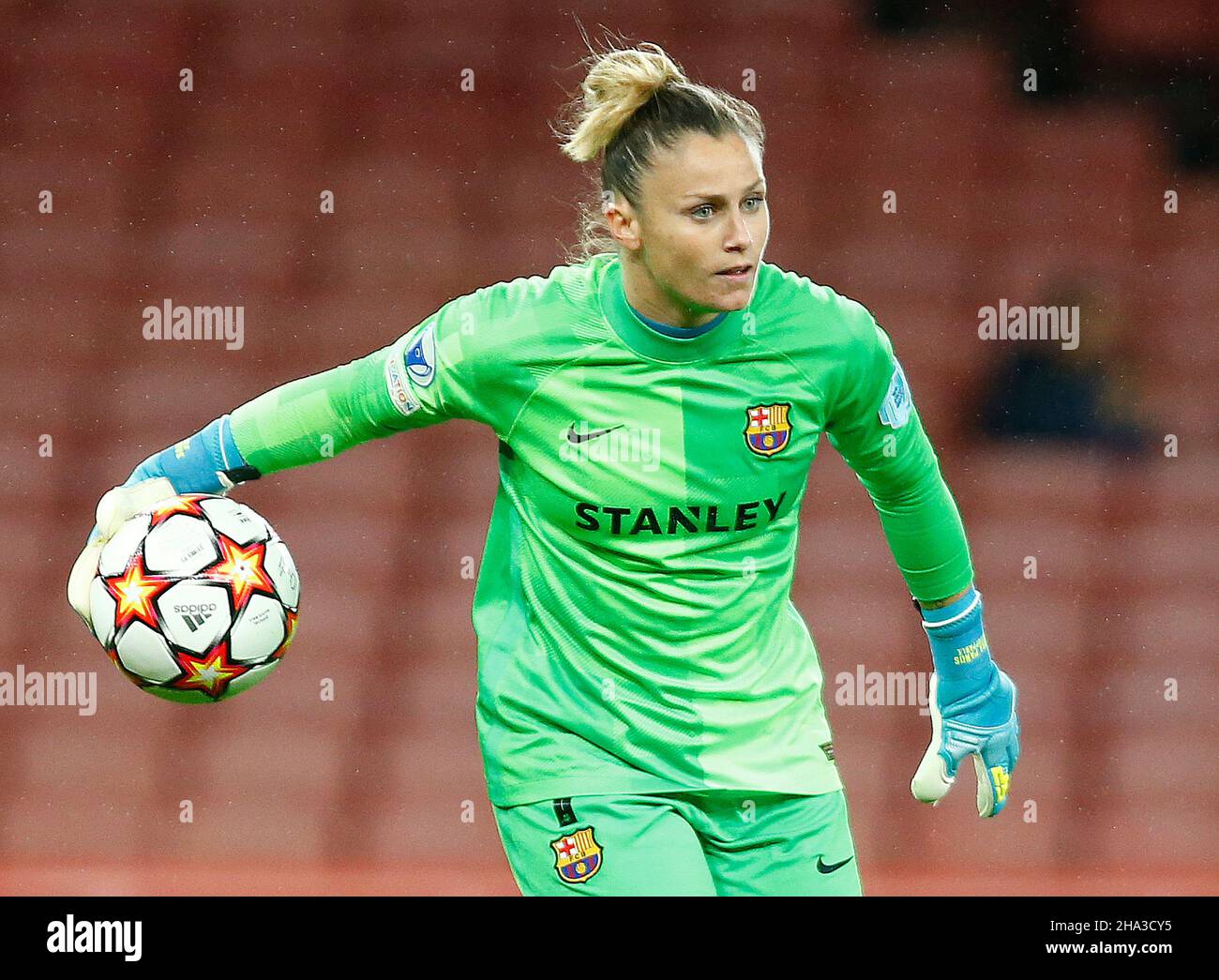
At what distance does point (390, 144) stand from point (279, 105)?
1.58ft

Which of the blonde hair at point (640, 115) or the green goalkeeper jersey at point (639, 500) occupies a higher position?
the blonde hair at point (640, 115)

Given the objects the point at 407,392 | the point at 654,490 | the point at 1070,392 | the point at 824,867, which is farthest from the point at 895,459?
the point at 1070,392

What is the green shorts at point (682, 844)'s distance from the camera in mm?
2764

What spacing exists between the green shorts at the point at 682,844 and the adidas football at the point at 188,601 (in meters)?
0.49

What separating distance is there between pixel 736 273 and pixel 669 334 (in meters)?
0.17

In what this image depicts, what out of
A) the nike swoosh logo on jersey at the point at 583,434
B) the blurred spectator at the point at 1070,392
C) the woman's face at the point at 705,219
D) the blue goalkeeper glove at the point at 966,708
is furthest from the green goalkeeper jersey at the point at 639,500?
the blurred spectator at the point at 1070,392

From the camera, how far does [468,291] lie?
7.00 meters

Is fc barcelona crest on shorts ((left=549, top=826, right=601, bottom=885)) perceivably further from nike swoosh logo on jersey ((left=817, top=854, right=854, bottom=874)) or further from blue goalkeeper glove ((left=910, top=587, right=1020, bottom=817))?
blue goalkeeper glove ((left=910, top=587, right=1020, bottom=817))

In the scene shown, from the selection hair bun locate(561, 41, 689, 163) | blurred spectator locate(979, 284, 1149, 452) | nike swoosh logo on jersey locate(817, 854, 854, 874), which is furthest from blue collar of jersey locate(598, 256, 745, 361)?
blurred spectator locate(979, 284, 1149, 452)

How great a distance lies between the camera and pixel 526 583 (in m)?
2.94

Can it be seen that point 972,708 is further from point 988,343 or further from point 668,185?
point 988,343

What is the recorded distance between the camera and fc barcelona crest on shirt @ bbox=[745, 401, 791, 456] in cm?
288

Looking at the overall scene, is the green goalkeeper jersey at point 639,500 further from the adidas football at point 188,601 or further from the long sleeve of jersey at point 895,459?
the adidas football at point 188,601
